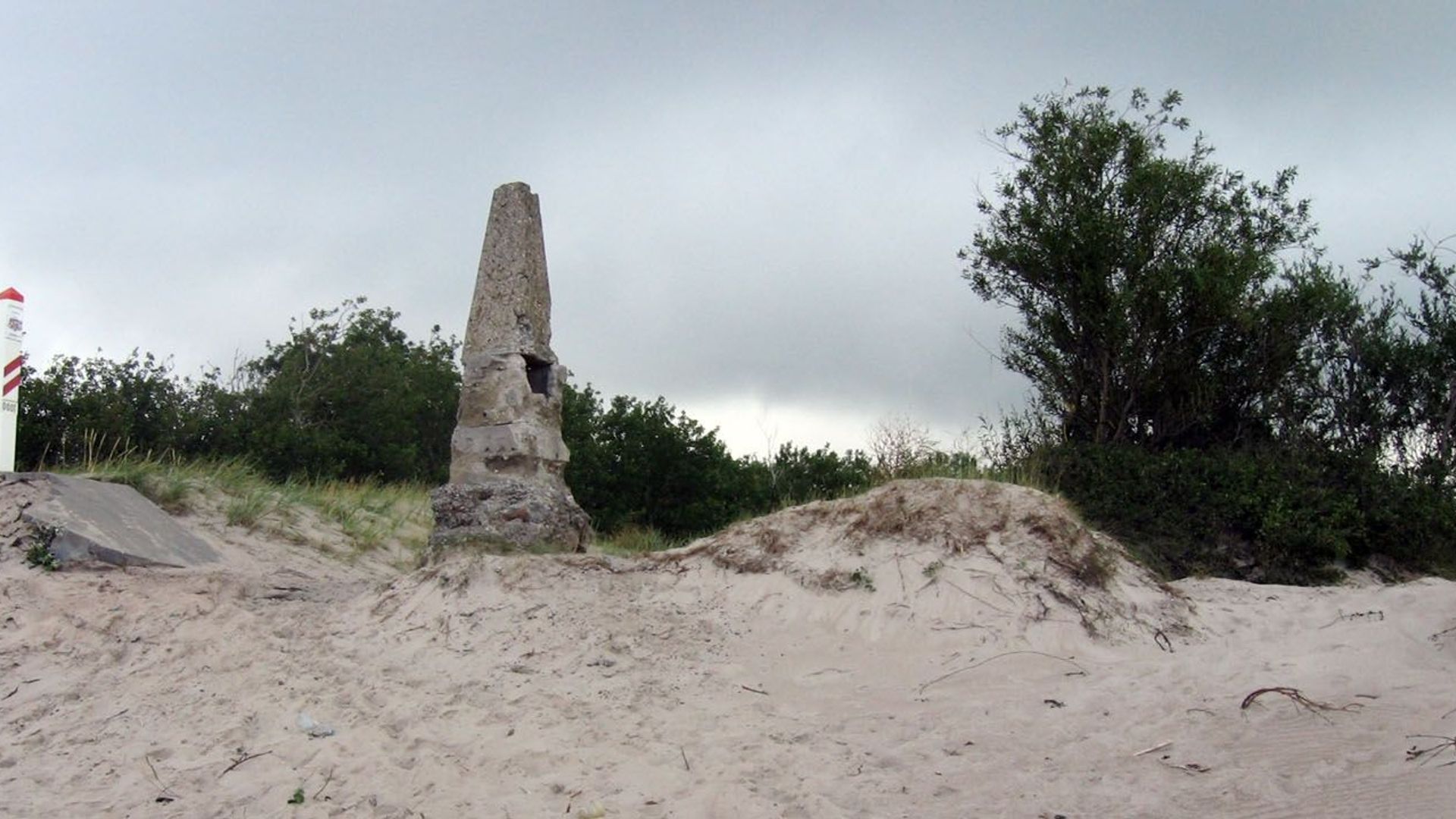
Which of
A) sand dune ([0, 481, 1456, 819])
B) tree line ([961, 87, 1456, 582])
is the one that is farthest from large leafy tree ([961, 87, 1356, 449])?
sand dune ([0, 481, 1456, 819])

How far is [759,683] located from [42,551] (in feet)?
19.6

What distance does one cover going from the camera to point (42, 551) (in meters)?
9.40

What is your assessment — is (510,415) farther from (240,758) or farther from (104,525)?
(104,525)

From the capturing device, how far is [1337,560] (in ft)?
38.7

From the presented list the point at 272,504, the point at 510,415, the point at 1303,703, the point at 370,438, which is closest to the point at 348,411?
the point at 370,438

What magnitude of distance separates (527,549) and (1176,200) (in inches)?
341

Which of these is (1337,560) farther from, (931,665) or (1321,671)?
(931,665)

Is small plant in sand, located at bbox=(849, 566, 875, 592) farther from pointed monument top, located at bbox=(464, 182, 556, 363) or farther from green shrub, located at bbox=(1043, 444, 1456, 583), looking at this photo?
green shrub, located at bbox=(1043, 444, 1456, 583)

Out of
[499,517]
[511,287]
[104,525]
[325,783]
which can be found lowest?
[325,783]

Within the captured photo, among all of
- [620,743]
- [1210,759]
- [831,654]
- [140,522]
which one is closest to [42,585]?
[140,522]

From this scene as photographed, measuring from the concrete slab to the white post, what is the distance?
241 mm

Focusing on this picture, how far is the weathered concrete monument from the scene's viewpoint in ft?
30.7

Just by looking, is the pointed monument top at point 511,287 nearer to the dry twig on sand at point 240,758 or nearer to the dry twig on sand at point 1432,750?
the dry twig on sand at point 240,758

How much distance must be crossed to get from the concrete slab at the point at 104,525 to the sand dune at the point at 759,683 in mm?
308
